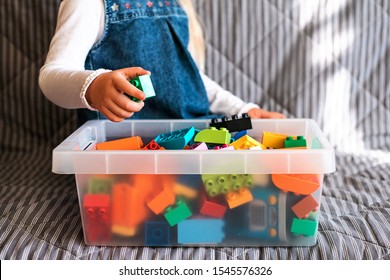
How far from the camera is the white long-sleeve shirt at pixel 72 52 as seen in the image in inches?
30.9

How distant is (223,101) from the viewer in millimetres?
1085

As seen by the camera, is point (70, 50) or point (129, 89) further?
point (70, 50)

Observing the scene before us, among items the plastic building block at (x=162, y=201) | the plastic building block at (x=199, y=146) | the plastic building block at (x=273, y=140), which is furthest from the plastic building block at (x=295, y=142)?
the plastic building block at (x=162, y=201)

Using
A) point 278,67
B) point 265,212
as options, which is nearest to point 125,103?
point 265,212

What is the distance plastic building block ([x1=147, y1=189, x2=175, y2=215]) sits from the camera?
70 centimetres

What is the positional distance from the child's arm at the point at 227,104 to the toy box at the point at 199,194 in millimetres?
325

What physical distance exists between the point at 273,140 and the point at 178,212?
0.25 metres

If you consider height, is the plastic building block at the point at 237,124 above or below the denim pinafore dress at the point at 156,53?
below

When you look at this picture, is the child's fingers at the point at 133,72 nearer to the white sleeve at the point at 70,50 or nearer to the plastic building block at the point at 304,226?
the white sleeve at the point at 70,50

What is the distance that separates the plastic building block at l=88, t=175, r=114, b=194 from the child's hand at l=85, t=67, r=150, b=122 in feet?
0.27

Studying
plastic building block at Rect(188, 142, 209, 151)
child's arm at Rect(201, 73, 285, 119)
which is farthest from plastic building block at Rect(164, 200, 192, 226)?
child's arm at Rect(201, 73, 285, 119)

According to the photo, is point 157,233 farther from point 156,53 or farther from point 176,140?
point 156,53

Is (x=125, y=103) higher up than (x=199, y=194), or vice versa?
(x=125, y=103)

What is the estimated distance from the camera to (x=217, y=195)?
0.70m
